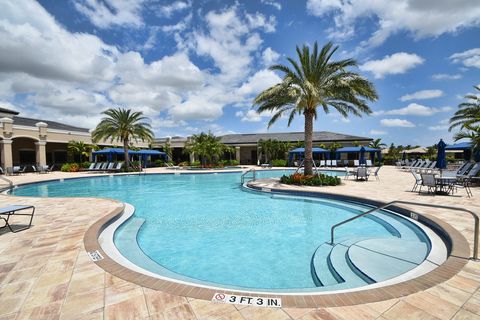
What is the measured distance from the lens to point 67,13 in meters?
11.3

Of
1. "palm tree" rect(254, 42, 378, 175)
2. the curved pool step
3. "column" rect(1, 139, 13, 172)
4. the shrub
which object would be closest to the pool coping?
Result: the curved pool step

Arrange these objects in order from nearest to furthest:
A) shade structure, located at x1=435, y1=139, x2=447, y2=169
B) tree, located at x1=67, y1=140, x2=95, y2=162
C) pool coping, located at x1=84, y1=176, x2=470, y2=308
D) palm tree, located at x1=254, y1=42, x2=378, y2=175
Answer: pool coping, located at x1=84, y1=176, x2=470, y2=308
palm tree, located at x1=254, y1=42, x2=378, y2=175
shade structure, located at x1=435, y1=139, x2=447, y2=169
tree, located at x1=67, y1=140, x2=95, y2=162

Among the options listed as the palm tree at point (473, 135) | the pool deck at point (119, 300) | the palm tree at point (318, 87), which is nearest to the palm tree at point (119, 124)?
the palm tree at point (318, 87)

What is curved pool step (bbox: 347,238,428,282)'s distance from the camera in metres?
4.05

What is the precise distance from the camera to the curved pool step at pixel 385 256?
4.05 m

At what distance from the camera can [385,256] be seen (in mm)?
4637

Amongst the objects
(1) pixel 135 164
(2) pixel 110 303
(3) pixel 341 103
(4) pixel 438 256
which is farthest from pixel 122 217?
(1) pixel 135 164

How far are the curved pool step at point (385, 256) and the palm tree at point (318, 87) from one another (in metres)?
9.68

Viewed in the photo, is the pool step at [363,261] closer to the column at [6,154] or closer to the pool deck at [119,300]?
the pool deck at [119,300]

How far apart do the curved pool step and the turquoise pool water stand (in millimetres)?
914

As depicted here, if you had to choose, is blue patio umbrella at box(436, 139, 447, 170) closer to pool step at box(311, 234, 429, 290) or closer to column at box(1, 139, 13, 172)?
pool step at box(311, 234, 429, 290)

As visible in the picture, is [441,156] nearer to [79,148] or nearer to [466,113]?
[466,113]

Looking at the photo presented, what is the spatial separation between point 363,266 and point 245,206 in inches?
253

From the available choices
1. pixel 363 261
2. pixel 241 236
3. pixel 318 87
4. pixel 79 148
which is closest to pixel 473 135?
pixel 318 87
